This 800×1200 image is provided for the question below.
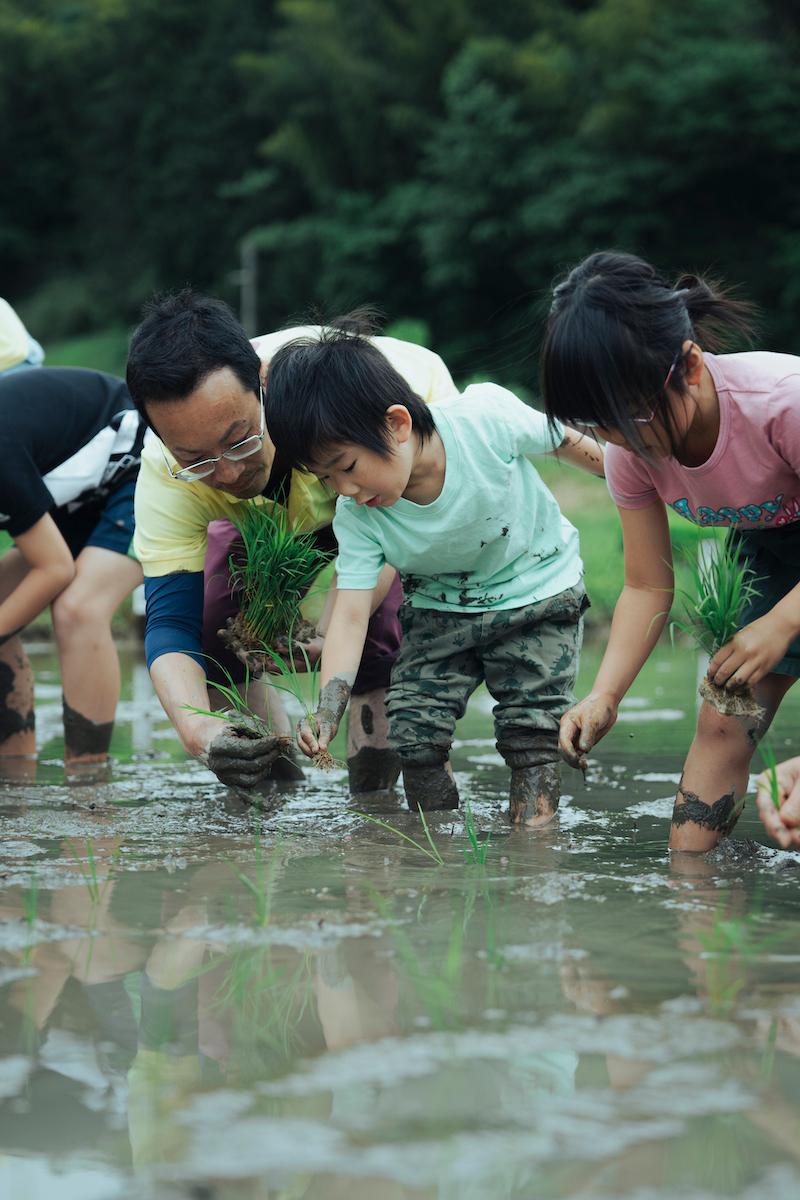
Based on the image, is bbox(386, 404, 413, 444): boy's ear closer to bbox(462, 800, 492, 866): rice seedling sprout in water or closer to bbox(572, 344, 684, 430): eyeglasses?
bbox(572, 344, 684, 430): eyeglasses

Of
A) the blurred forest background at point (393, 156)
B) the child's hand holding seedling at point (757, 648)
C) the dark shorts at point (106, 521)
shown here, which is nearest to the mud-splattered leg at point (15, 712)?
the dark shorts at point (106, 521)

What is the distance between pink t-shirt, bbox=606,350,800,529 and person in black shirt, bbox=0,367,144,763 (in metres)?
1.94

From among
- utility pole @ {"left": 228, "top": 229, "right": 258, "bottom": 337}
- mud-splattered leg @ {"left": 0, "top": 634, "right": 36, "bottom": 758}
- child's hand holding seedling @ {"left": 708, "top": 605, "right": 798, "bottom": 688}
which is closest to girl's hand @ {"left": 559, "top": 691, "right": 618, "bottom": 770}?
child's hand holding seedling @ {"left": 708, "top": 605, "right": 798, "bottom": 688}

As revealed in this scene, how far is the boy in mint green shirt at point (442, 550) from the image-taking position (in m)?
3.15

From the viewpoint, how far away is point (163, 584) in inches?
145

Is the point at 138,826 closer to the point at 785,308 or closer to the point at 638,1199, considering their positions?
the point at 638,1199

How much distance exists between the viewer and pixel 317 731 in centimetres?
310

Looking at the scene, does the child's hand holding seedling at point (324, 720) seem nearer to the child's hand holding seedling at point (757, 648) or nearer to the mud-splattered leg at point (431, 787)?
the mud-splattered leg at point (431, 787)

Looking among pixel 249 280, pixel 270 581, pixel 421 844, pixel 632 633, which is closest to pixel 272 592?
pixel 270 581

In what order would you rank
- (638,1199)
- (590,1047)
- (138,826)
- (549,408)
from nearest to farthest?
(638,1199) → (590,1047) → (549,408) → (138,826)

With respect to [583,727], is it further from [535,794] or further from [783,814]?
[783,814]

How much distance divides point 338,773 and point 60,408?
4.76 feet

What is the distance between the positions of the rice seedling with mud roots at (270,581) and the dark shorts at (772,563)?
1116mm

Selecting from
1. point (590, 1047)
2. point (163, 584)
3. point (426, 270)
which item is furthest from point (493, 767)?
point (426, 270)
